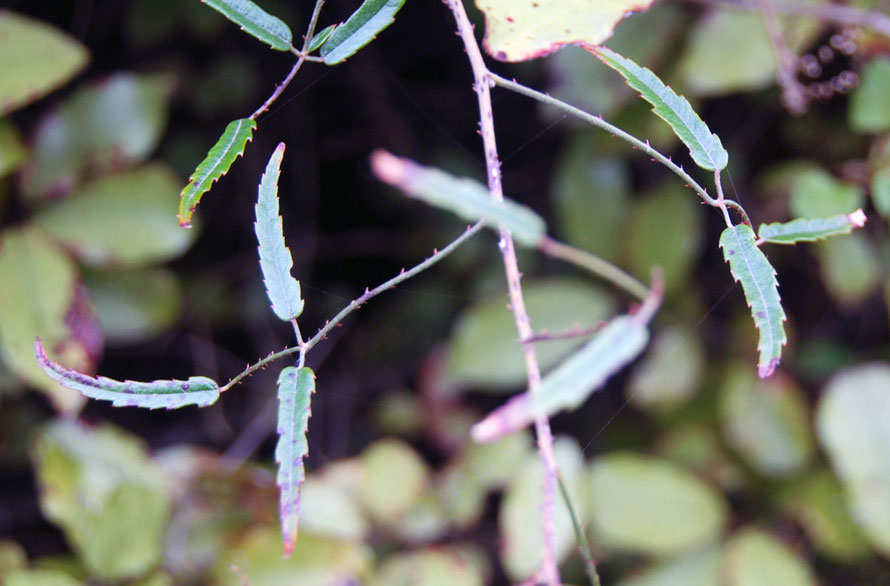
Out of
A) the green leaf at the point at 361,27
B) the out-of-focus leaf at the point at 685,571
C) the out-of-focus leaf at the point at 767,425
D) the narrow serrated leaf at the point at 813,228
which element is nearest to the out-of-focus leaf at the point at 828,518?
the out-of-focus leaf at the point at 767,425

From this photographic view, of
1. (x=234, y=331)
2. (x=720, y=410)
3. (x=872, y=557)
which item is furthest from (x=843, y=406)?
(x=234, y=331)

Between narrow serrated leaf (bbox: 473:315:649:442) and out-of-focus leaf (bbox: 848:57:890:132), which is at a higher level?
out-of-focus leaf (bbox: 848:57:890:132)

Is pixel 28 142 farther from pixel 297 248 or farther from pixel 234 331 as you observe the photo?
pixel 234 331

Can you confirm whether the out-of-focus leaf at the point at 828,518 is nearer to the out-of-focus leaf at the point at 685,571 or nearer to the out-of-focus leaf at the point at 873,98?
the out-of-focus leaf at the point at 685,571

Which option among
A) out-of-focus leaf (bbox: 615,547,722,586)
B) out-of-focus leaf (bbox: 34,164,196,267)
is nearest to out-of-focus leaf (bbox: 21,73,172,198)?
out-of-focus leaf (bbox: 34,164,196,267)

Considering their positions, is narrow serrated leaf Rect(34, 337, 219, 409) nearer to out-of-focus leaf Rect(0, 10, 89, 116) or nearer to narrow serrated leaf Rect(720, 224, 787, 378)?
narrow serrated leaf Rect(720, 224, 787, 378)

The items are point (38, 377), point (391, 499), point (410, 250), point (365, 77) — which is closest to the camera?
point (38, 377)
